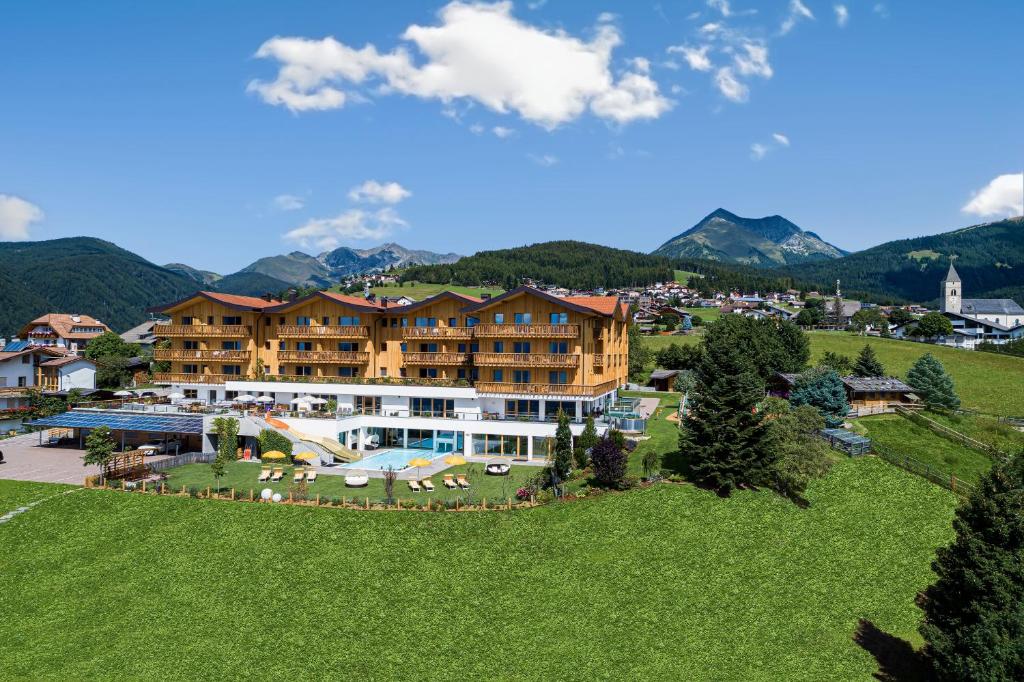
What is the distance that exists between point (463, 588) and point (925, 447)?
152 feet

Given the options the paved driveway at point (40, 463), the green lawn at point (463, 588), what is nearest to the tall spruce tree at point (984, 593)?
the green lawn at point (463, 588)

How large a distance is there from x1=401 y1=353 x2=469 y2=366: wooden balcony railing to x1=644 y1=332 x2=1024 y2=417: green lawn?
59747 mm

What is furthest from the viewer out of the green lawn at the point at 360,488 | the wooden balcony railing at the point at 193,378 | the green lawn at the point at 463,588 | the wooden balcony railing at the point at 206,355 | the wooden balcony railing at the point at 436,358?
the wooden balcony railing at the point at 206,355

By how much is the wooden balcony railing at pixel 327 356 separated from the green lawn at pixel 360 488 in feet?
52.7

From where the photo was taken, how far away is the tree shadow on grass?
82.6 ft

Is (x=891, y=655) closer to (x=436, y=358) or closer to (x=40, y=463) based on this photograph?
(x=436, y=358)

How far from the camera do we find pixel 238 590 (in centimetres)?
2970

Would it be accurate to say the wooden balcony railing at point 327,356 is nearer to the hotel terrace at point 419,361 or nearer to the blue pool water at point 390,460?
the hotel terrace at point 419,361

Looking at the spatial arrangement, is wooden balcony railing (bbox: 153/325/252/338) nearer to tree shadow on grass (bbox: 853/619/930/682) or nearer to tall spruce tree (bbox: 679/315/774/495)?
tall spruce tree (bbox: 679/315/774/495)

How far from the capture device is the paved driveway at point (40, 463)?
1718 inches

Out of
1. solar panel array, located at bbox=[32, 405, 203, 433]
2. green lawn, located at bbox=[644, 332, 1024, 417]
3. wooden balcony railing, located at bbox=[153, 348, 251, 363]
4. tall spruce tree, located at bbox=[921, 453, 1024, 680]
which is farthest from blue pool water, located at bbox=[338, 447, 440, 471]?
green lawn, located at bbox=[644, 332, 1024, 417]

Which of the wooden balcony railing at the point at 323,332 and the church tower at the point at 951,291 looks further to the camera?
the church tower at the point at 951,291

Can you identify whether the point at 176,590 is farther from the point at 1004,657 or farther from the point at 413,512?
the point at 1004,657

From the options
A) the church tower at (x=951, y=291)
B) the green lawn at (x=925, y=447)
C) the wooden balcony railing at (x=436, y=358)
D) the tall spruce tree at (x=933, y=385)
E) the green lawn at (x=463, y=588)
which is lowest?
the green lawn at (x=463, y=588)
